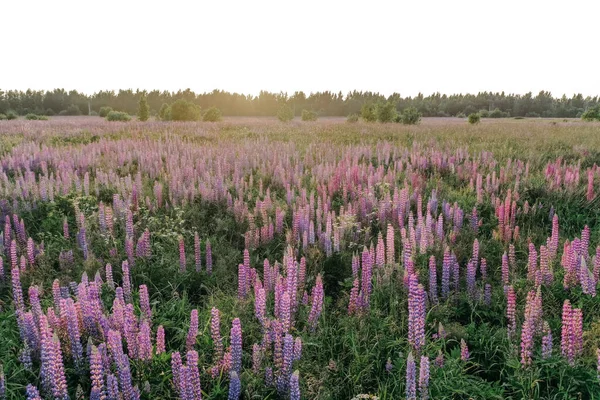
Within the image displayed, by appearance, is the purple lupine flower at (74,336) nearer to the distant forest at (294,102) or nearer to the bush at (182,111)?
the bush at (182,111)

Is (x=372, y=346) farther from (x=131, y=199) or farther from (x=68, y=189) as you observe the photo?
(x=68, y=189)

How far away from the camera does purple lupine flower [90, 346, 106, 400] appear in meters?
2.34

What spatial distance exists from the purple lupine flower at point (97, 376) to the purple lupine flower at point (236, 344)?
0.73 meters

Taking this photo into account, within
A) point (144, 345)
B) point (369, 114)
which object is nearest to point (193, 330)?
point (144, 345)

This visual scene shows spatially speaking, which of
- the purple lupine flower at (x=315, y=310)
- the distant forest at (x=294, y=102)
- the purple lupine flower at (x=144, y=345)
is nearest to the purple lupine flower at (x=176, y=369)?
the purple lupine flower at (x=144, y=345)

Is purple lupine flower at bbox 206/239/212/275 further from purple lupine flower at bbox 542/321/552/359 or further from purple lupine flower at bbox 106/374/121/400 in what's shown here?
purple lupine flower at bbox 542/321/552/359

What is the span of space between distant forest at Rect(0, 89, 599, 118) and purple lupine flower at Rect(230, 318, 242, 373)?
11352 cm

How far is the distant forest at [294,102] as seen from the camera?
120 meters

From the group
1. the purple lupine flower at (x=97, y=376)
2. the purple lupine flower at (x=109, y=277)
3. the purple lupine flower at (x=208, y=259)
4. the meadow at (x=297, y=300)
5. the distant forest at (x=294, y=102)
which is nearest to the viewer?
the purple lupine flower at (x=97, y=376)

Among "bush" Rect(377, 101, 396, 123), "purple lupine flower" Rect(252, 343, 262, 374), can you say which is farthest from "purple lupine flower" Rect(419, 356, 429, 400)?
"bush" Rect(377, 101, 396, 123)

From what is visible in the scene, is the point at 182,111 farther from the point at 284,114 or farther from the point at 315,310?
the point at 315,310

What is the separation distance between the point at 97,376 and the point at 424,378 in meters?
1.81

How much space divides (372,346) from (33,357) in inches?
89.3

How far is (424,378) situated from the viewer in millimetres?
2473
